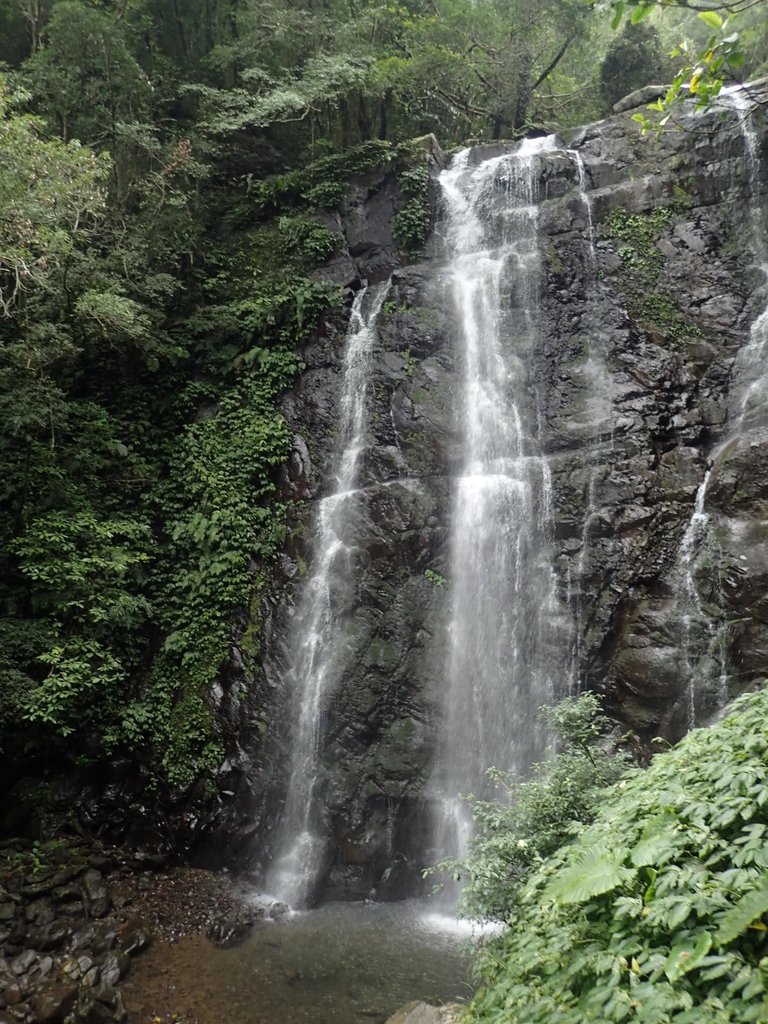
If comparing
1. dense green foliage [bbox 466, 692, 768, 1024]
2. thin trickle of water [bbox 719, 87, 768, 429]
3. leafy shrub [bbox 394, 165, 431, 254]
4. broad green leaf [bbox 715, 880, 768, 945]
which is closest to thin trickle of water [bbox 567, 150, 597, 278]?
thin trickle of water [bbox 719, 87, 768, 429]

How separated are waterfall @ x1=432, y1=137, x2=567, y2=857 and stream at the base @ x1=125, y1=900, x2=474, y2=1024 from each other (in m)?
1.53

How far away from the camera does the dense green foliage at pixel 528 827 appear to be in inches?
181

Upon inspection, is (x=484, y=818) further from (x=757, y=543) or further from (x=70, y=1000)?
(x=757, y=543)

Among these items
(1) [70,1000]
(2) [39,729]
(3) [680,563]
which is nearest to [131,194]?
(2) [39,729]

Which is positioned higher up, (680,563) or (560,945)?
(680,563)

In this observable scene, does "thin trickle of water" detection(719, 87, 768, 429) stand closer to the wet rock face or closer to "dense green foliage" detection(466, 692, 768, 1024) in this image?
the wet rock face

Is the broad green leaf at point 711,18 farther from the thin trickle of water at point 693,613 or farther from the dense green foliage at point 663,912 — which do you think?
the thin trickle of water at point 693,613

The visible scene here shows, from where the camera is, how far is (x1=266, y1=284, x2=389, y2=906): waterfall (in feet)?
27.6

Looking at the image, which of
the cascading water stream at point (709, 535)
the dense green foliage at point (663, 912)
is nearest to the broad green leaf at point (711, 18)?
the dense green foliage at point (663, 912)

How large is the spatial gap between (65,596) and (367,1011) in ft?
20.3

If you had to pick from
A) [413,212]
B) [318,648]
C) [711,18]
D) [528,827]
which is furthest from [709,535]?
[413,212]

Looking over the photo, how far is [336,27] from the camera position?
15828mm

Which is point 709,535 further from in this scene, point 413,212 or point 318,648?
point 413,212

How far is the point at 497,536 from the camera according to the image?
10.0 metres
